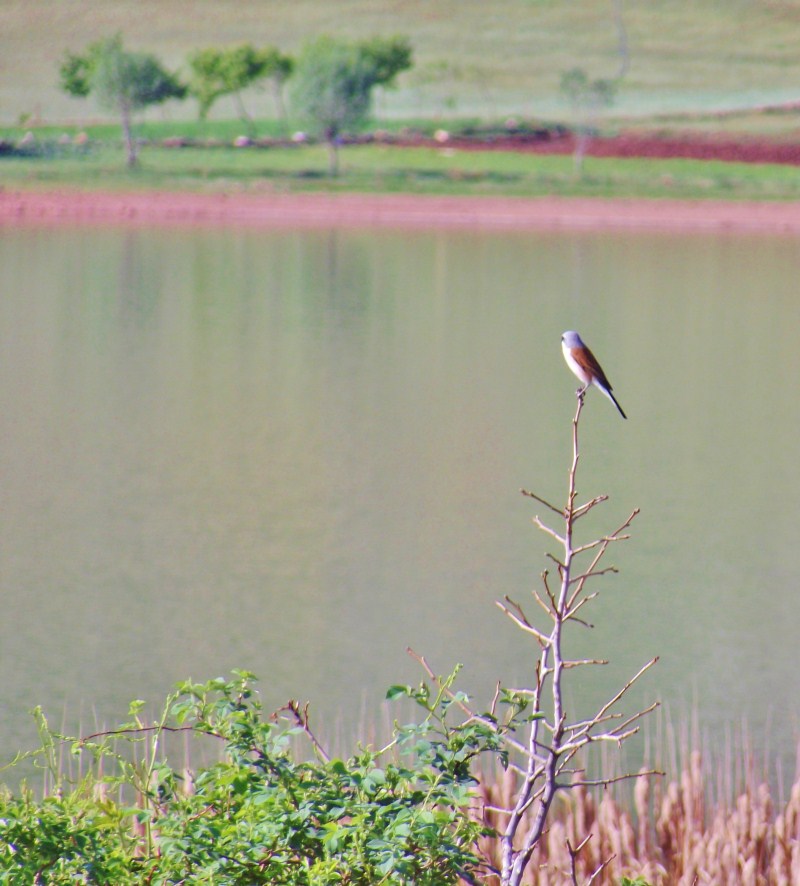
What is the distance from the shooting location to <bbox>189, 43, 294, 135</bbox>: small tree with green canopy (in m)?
70.2

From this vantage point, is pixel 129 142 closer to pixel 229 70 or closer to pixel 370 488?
pixel 229 70

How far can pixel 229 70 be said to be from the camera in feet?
230

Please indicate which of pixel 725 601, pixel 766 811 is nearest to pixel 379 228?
pixel 725 601

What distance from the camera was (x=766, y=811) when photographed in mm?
4613

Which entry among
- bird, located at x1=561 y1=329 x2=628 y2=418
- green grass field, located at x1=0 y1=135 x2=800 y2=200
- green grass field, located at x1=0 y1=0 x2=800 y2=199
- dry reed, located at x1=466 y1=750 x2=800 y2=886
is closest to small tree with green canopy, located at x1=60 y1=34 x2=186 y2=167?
green grass field, located at x1=0 y1=0 x2=800 y2=199

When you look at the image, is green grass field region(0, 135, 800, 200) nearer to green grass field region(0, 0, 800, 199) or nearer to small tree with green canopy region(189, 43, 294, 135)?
green grass field region(0, 0, 800, 199)

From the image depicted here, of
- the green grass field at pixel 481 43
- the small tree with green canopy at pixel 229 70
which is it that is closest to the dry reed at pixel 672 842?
the small tree with green canopy at pixel 229 70

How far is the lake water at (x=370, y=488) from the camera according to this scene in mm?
7762

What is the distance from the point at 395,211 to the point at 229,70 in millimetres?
28330

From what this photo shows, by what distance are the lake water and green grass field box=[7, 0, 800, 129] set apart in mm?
54556

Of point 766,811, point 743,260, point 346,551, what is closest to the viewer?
point 766,811

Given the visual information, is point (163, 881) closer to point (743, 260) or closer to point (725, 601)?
point (725, 601)

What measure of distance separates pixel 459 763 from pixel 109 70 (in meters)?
64.1

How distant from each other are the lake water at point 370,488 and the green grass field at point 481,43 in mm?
54556
